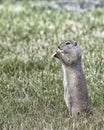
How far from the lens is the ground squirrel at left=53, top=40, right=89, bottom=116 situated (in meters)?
6.89

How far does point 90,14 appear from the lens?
578 inches

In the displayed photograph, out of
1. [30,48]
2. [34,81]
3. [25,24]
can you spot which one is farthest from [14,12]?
[34,81]

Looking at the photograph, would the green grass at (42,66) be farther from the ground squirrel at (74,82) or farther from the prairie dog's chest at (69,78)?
the prairie dog's chest at (69,78)

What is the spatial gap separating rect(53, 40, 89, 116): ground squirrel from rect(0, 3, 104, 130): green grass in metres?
0.17

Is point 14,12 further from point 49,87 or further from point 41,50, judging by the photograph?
point 49,87

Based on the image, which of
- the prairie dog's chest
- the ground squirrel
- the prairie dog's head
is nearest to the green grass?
the ground squirrel

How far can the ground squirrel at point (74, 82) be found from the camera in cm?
689

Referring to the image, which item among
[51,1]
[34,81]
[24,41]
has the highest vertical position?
[34,81]

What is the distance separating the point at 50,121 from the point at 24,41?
17.0ft

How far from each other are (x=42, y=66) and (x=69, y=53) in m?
2.85

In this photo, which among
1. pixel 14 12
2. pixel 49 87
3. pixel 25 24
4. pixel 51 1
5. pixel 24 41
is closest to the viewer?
Answer: pixel 49 87

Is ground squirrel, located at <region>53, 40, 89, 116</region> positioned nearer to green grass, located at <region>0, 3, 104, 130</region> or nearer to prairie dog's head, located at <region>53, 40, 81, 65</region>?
prairie dog's head, located at <region>53, 40, 81, 65</region>

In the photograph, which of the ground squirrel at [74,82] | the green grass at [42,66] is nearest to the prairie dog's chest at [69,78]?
the ground squirrel at [74,82]

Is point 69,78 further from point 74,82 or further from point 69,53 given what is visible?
point 69,53
